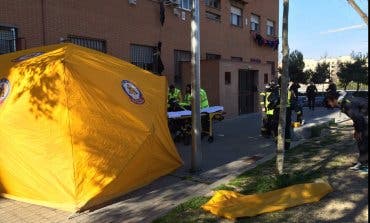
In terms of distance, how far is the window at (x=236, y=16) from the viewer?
80.5 ft

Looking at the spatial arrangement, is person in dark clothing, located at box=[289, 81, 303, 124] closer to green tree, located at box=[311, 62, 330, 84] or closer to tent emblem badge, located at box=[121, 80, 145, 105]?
tent emblem badge, located at box=[121, 80, 145, 105]

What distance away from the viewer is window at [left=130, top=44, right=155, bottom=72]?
17.0 meters

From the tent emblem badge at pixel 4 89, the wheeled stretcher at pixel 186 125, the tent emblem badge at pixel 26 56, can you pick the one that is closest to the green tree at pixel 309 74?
the wheeled stretcher at pixel 186 125

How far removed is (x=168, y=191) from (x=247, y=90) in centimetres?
1618

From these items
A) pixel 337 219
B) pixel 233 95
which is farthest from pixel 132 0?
pixel 337 219

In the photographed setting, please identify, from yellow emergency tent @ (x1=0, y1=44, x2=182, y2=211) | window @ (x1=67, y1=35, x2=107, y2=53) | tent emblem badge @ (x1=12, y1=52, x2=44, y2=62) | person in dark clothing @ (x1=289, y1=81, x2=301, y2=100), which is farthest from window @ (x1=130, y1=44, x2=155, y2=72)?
yellow emergency tent @ (x1=0, y1=44, x2=182, y2=211)

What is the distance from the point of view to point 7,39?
40.5 feet

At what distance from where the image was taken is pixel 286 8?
7.59 meters

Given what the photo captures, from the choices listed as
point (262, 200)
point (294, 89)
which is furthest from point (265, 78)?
point (262, 200)

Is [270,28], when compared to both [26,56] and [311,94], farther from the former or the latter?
[26,56]

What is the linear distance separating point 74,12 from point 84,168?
865cm

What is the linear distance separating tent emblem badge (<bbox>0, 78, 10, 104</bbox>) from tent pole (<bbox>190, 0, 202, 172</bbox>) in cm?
326

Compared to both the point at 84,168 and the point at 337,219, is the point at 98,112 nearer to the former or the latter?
the point at 84,168

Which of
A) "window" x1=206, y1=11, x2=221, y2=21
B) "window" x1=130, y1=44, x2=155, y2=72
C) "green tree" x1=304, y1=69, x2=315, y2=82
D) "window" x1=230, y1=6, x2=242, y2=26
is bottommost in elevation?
"green tree" x1=304, y1=69, x2=315, y2=82
